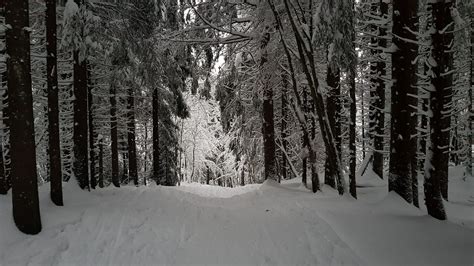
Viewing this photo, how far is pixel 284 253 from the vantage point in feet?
22.3

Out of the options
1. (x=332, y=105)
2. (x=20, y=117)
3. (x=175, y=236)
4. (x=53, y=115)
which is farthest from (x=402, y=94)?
(x=53, y=115)

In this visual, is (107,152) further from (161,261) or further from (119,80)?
(161,261)

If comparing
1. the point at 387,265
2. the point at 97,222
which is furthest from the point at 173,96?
the point at 387,265

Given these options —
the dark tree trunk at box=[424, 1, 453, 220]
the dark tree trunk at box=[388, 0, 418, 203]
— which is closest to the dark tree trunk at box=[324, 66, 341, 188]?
the dark tree trunk at box=[388, 0, 418, 203]

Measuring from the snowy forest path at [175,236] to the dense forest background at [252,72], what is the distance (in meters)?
0.86

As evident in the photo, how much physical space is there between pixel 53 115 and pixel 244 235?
584 centimetres

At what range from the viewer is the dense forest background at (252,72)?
24.5 ft

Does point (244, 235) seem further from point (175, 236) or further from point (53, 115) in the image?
point (53, 115)

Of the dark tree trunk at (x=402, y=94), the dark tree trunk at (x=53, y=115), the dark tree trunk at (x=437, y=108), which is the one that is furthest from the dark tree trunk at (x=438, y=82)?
the dark tree trunk at (x=53, y=115)

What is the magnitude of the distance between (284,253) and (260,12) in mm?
9848

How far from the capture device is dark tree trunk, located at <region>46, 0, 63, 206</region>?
9.78 meters

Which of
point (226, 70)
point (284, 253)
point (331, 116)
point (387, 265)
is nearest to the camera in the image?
point (387, 265)

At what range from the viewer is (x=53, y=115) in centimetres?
986

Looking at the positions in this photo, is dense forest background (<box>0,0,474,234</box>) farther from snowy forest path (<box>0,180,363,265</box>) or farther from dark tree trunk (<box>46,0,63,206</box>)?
snowy forest path (<box>0,180,363,265</box>)
